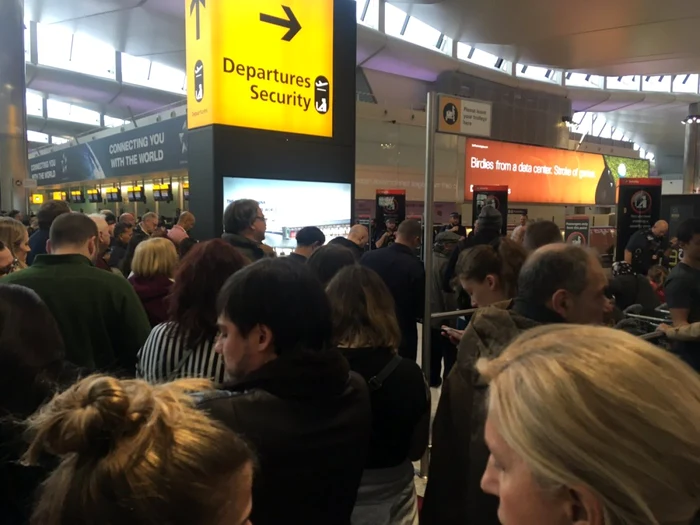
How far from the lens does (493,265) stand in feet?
7.86

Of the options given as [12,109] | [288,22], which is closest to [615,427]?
[288,22]

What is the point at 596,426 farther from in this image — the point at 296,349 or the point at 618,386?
the point at 296,349

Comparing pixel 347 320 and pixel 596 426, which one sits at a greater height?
pixel 596 426

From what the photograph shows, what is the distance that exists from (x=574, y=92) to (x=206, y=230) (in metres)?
20.2

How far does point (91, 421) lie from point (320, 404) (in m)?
0.62

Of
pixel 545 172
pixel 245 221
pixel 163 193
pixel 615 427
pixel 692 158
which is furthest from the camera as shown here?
pixel 692 158

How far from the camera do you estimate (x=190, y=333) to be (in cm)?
169

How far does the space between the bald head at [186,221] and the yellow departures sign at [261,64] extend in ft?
3.24

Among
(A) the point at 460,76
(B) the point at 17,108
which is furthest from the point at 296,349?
(A) the point at 460,76

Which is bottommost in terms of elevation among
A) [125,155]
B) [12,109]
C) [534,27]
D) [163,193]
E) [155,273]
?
[155,273]

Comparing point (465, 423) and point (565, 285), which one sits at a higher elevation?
point (565, 285)

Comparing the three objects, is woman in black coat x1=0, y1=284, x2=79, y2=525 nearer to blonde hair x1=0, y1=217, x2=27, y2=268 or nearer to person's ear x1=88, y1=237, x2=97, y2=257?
person's ear x1=88, y1=237, x2=97, y2=257

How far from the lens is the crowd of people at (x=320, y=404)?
0.63 meters

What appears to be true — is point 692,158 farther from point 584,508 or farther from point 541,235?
point 584,508
